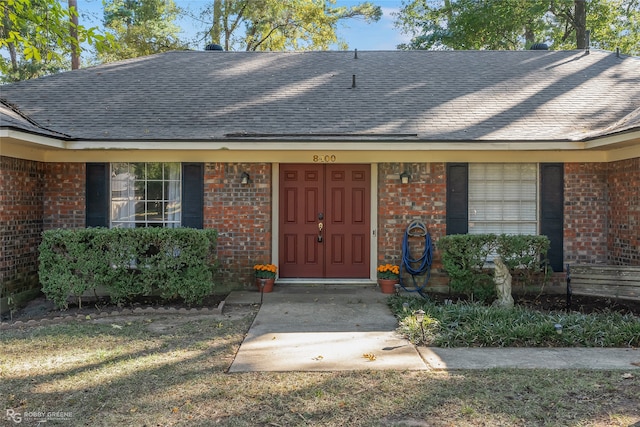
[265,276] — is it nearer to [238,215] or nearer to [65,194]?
[238,215]

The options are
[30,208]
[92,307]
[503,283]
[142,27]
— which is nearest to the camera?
[503,283]

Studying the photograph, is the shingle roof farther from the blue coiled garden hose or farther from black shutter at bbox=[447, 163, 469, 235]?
the blue coiled garden hose

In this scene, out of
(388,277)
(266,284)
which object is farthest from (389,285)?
(266,284)

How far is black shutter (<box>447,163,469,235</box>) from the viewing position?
26.4 ft

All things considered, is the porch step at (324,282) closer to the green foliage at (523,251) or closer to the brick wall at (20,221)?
the green foliage at (523,251)

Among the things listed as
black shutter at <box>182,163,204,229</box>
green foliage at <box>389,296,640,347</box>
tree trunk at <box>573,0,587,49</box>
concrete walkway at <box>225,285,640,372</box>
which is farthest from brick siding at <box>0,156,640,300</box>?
tree trunk at <box>573,0,587,49</box>

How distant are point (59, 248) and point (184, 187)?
219cm

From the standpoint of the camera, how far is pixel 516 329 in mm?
5332

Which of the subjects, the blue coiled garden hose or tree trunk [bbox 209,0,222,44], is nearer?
the blue coiled garden hose

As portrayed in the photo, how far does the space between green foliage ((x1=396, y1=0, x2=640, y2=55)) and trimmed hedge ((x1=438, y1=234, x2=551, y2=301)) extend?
15.1m

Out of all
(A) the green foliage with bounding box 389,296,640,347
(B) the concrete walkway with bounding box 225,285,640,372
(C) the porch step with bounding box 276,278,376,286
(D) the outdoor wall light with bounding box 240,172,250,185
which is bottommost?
(B) the concrete walkway with bounding box 225,285,640,372

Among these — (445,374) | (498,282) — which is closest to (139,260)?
(445,374)

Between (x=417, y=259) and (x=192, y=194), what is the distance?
413 centimetres

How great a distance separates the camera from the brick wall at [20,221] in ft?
22.9
